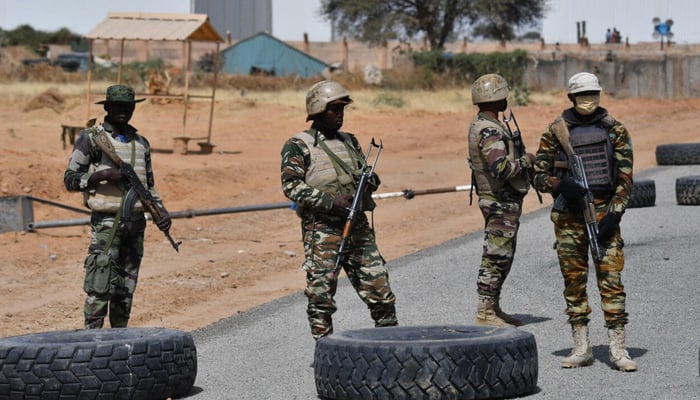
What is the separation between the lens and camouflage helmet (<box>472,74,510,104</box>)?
29.0 feet

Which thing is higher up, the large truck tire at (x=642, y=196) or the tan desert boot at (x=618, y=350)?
the large truck tire at (x=642, y=196)

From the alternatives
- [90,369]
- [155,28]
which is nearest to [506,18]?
[155,28]

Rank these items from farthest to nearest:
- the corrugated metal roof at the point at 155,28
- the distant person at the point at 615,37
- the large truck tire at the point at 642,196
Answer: the distant person at the point at 615,37 < the corrugated metal roof at the point at 155,28 < the large truck tire at the point at 642,196

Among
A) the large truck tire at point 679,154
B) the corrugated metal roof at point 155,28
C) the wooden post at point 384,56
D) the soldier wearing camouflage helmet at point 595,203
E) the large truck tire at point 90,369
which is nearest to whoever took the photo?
the large truck tire at point 90,369

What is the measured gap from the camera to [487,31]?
200 ft

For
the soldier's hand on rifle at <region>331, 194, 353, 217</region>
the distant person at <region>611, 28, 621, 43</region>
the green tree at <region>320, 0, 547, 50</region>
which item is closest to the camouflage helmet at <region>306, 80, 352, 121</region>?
the soldier's hand on rifle at <region>331, 194, 353, 217</region>

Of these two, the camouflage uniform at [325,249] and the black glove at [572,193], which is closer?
the black glove at [572,193]

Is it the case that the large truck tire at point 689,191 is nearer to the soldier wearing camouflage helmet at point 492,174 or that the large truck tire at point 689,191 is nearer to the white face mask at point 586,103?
the soldier wearing camouflage helmet at point 492,174

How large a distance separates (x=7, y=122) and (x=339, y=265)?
25121 mm

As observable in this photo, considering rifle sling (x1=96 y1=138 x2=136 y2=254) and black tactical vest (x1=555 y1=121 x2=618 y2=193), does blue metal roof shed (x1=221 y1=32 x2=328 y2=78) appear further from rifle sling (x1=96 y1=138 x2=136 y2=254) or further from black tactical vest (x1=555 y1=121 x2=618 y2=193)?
black tactical vest (x1=555 y1=121 x2=618 y2=193)

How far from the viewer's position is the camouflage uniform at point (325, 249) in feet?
26.0

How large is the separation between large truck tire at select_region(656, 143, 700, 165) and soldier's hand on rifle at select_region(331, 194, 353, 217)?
570 inches

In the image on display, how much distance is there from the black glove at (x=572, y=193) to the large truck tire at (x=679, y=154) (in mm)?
14204

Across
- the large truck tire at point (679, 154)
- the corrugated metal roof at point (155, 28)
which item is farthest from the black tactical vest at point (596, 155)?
the corrugated metal roof at point (155, 28)
